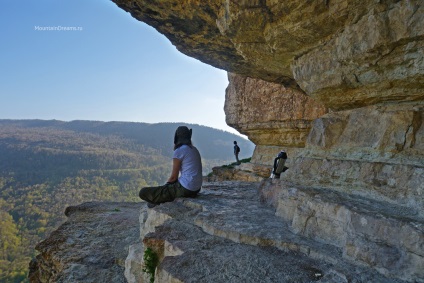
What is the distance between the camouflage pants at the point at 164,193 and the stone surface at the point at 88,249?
1105 mm

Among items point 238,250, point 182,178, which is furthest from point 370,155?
point 182,178

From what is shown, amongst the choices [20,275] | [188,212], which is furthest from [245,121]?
[20,275]

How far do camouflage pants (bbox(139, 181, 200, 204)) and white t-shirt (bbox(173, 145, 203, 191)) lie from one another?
Result: 121 mm

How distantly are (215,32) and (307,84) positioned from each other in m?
2.89

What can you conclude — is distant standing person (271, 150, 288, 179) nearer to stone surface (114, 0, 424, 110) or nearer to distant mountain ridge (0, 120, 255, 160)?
stone surface (114, 0, 424, 110)

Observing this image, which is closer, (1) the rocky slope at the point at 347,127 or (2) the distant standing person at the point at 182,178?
(1) the rocky slope at the point at 347,127

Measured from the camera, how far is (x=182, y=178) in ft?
18.5

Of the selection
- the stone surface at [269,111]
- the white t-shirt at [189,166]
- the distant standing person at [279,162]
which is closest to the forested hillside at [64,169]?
the stone surface at [269,111]

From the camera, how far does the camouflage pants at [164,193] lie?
18.3ft

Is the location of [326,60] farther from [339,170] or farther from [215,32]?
[215,32]

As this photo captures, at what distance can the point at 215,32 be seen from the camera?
695 centimetres

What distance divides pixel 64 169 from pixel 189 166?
140936 mm

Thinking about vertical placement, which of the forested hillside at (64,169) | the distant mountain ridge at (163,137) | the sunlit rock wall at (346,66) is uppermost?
the sunlit rock wall at (346,66)

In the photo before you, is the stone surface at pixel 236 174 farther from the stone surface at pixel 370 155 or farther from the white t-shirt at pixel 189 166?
the stone surface at pixel 370 155
